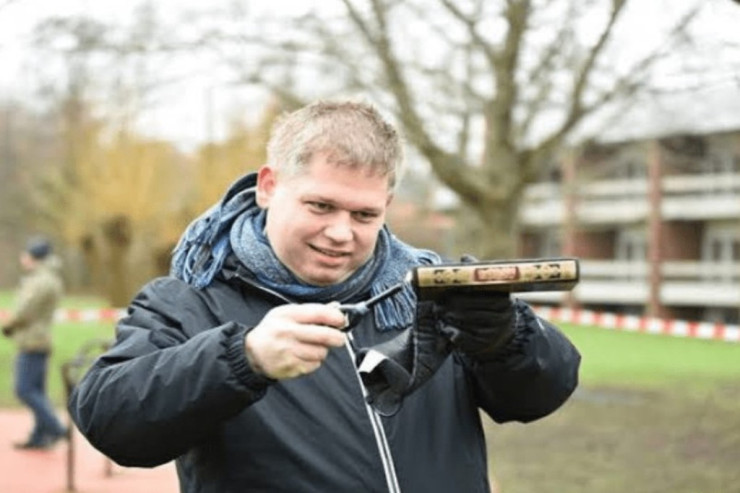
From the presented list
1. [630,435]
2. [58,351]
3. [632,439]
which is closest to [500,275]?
[632,439]

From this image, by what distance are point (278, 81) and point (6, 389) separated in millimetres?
6048

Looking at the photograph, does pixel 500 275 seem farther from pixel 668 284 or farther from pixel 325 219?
pixel 668 284

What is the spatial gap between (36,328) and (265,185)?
9.08 metres

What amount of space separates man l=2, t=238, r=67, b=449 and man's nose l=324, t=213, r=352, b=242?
30.0ft

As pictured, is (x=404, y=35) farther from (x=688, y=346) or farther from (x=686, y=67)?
(x=688, y=346)

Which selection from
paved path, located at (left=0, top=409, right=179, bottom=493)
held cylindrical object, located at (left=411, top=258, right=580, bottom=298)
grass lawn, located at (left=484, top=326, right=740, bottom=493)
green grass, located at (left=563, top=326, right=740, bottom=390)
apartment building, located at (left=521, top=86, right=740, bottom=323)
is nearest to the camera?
held cylindrical object, located at (left=411, top=258, right=580, bottom=298)

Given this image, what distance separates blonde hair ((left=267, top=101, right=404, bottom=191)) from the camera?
7.41 feet

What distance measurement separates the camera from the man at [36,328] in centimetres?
1098

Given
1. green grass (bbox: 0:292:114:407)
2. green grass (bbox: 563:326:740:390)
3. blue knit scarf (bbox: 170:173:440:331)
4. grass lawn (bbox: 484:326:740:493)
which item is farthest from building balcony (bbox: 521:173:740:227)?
blue knit scarf (bbox: 170:173:440:331)

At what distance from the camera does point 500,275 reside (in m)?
2.08

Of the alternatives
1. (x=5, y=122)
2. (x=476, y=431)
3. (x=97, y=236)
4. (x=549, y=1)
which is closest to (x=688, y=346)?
(x=549, y=1)

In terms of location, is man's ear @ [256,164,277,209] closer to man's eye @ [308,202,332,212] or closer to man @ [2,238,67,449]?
man's eye @ [308,202,332,212]

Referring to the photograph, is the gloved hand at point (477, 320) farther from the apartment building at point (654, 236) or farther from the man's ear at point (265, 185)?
the apartment building at point (654, 236)

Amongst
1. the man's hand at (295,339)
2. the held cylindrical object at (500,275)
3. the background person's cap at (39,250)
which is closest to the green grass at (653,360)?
the background person's cap at (39,250)
